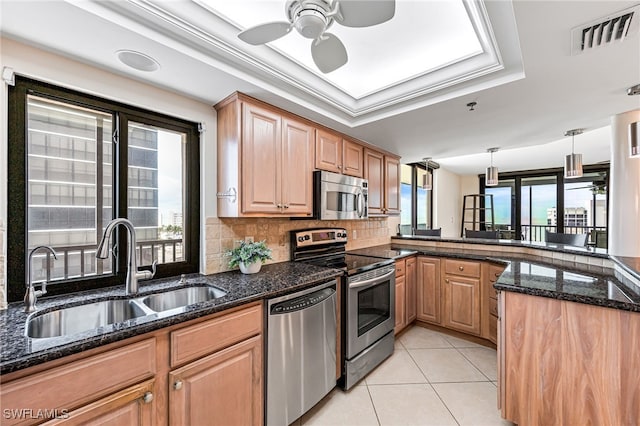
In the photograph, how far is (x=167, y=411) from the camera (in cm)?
123

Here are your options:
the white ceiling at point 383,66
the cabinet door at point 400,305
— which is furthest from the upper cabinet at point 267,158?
the cabinet door at point 400,305

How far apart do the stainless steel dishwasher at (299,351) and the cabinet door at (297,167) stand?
0.75 meters

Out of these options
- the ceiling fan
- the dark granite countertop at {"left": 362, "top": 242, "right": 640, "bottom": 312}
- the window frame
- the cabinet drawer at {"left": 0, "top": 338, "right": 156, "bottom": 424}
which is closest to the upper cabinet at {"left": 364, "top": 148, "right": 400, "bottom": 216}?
the dark granite countertop at {"left": 362, "top": 242, "right": 640, "bottom": 312}

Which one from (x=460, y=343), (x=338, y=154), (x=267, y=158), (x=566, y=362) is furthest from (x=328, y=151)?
(x=460, y=343)

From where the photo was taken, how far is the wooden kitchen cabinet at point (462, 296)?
9.33 feet

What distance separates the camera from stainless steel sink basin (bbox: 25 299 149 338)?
1272mm

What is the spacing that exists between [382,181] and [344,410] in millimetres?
2549

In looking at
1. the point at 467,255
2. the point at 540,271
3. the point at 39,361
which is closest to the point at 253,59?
the point at 39,361

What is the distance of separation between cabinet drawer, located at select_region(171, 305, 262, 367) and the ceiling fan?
138 centimetres

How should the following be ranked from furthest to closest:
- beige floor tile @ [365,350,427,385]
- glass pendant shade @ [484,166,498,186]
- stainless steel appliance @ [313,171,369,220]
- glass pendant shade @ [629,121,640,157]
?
1. glass pendant shade @ [484,166,498,186]
2. stainless steel appliance @ [313,171,369,220]
3. beige floor tile @ [365,350,427,385]
4. glass pendant shade @ [629,121,640,157]

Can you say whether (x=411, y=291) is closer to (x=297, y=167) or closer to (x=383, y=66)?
(x=297, y=167)

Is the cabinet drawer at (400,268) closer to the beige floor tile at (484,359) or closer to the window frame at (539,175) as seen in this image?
the beige floor tile at (484,359)

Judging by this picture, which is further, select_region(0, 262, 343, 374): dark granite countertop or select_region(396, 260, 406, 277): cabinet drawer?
select_region(396, 260, 406, 277): cabinet drawer

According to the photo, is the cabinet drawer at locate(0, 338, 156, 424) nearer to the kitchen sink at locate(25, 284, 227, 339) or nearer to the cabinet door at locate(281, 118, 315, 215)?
the kitchen sink at locate(25, 284, 227, 339)
